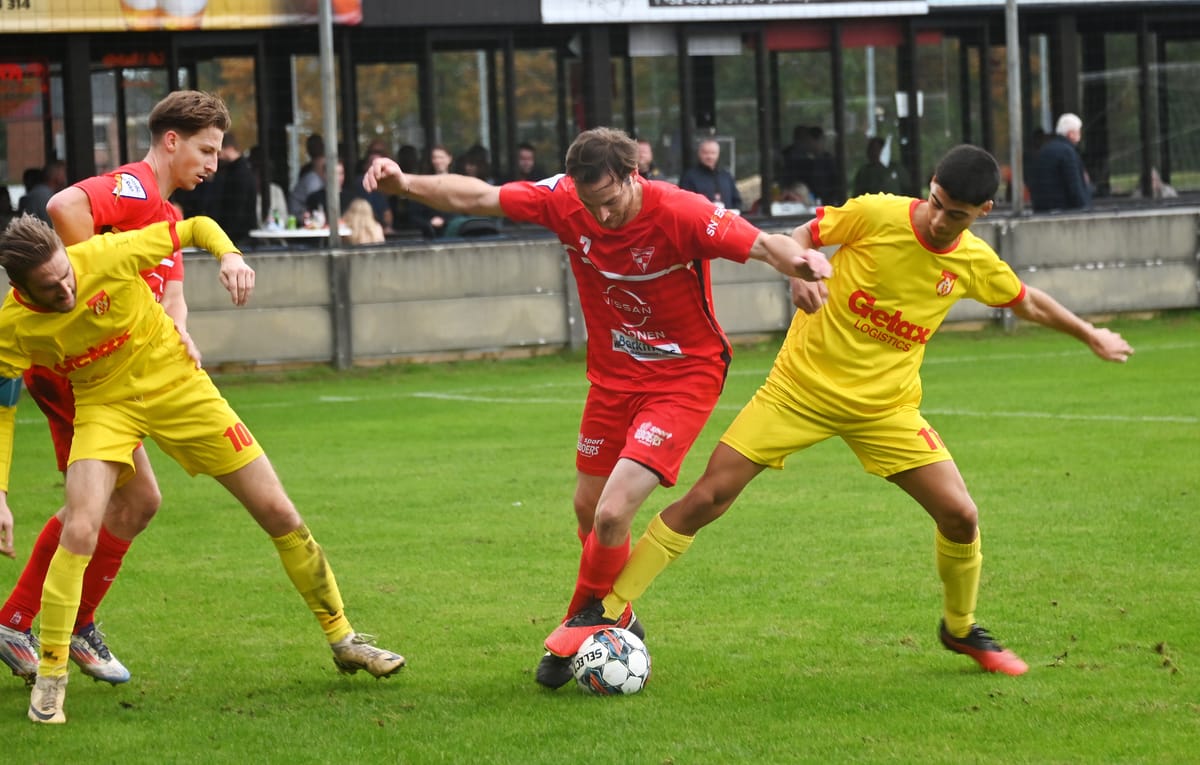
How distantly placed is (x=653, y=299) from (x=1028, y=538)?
120 inches

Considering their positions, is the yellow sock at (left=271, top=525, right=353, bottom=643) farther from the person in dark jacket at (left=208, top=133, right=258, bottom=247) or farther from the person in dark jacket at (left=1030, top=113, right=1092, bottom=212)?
the person in dark jacket at (left=1030, top=113, right=1092, bottom=212)

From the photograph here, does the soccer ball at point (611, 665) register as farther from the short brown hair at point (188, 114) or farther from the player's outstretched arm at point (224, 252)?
the short brown hair at point (188, 114)

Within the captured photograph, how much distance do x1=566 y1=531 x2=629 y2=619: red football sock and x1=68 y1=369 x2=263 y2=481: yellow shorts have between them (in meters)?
1.19

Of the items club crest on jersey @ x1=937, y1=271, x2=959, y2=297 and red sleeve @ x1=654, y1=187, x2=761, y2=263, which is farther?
club crest on jersey @ x1=937, y1=271, x2=959, y2=297

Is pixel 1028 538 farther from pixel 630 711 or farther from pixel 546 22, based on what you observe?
pixel 546 22

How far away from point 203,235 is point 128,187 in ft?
1.90

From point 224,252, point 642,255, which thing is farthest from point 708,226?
point 224,252

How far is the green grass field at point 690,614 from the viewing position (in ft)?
17.2

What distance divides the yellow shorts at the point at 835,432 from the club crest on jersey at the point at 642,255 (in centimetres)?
62

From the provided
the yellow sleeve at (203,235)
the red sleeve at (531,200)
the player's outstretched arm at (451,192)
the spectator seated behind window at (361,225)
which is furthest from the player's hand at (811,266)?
the spectator seated behind window at (361,225)

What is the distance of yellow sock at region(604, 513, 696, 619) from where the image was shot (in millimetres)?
5930

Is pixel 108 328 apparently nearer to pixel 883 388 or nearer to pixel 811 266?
pixel 811 266

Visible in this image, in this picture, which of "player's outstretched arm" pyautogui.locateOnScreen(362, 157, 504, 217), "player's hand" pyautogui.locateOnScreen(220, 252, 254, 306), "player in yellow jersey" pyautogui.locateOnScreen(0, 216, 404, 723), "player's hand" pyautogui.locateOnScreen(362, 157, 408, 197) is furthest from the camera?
"player's outstretched arm" pyautogui.locateOnScreen(362, 157, 504, 217)

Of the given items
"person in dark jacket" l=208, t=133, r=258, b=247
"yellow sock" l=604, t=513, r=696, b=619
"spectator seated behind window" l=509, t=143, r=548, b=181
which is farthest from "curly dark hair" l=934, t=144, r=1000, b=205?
"spectator seated behind window" l=509, t=143, r=548, b=181
